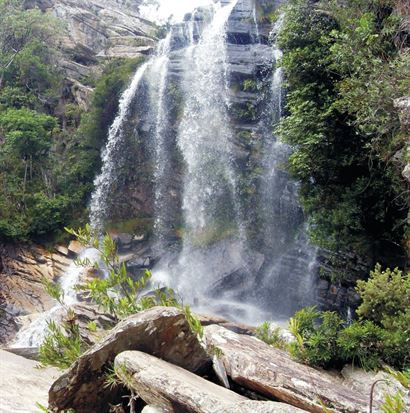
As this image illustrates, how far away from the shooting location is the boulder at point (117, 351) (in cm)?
323

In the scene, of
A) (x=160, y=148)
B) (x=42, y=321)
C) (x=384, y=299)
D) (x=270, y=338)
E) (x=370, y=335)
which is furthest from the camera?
(x=160, y=148)

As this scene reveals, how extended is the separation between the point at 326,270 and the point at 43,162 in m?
12.0

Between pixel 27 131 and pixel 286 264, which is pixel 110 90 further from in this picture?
pixel 286 264

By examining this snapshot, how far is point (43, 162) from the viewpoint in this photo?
54.6 ft

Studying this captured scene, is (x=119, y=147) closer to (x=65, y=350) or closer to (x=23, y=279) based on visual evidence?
(x=23, y=279)

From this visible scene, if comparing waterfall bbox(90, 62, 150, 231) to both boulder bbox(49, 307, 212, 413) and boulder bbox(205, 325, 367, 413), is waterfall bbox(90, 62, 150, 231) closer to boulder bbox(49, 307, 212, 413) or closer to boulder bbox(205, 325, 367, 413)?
boulder bbox(205, 325, 367, 413)

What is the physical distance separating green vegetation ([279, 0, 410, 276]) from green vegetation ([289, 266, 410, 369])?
231 centimetres

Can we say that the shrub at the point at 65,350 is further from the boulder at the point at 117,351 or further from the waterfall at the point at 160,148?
the waterfall at the point at 160,148

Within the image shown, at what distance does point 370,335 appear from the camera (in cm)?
489

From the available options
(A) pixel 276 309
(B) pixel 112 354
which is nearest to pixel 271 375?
(B) pixel 112 354

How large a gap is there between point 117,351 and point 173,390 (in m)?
0.71

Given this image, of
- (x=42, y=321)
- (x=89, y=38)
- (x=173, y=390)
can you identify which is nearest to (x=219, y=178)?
(x=42, y=321)

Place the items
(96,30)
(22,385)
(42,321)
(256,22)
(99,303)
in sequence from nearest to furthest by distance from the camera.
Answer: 1. (22,385)
2. (99,303)
3. (42,321)
4. (256,22)
5. (96,30)

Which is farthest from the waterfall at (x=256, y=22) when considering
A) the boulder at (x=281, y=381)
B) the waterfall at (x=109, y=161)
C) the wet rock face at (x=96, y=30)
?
the boulder at (x=281, y=381)
